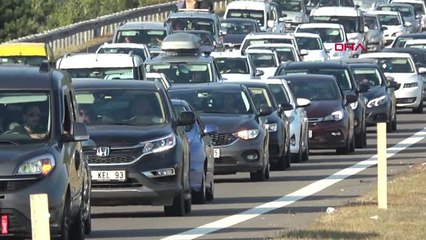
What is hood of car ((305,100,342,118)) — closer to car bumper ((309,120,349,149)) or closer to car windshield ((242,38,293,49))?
car bumper ((309,120,349,149))

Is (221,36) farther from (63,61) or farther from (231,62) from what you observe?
(63,61)

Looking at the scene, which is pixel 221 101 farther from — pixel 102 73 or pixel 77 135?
pixel 77 135

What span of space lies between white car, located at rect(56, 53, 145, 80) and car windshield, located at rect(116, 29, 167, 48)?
17721 millimetres

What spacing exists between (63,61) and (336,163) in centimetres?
479

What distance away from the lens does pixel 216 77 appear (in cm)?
3419

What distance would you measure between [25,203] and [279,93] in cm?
1725

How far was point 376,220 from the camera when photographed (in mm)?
17734

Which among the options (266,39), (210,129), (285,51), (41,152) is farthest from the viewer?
(266,39)

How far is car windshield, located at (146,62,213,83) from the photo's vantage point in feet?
112

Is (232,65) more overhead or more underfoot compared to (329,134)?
more underfoot

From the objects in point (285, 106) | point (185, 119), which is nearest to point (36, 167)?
point (185, 119)

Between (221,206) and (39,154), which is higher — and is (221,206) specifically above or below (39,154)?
below

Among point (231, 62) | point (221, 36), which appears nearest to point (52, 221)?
point (231, 62)

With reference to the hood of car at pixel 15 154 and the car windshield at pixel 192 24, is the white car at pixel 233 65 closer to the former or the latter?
the car windshield at pixel 192 24
